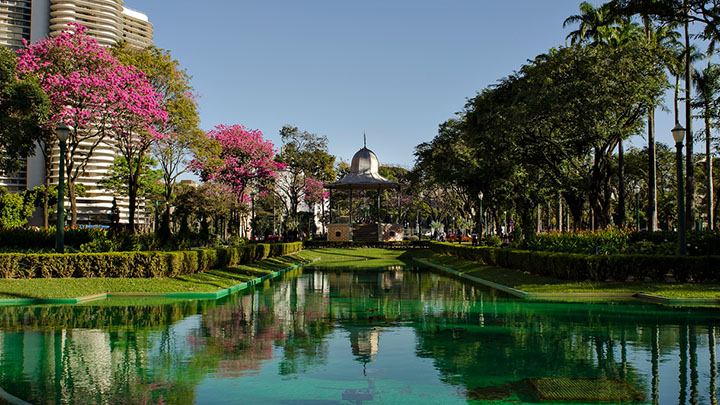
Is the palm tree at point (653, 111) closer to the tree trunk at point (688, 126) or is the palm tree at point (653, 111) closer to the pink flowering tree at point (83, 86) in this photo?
the tree trunk at point (688, 126)

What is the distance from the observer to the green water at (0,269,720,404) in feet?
25.5

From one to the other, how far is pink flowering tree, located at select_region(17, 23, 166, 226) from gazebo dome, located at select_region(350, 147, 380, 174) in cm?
3814

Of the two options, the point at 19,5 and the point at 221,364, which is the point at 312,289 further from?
the point at 19,5

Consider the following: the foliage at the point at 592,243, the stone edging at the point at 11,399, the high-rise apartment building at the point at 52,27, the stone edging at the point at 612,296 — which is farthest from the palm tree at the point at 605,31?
the high-rise apartment building at the point at 52,27

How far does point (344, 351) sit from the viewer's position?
1052cm

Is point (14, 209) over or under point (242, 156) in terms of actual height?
under

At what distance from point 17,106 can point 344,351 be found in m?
21.8

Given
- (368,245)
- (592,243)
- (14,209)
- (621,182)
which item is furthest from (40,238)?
(368,245)

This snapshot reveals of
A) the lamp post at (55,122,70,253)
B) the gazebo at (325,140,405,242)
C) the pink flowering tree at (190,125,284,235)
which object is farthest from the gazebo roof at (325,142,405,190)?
the lamp post at (55,122,70,253)

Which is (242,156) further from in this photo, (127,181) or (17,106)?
(127,181)

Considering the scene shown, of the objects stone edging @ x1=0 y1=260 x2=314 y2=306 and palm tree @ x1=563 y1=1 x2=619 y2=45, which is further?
palm tree @ x1=563 y1=1 x2=619 y2=45

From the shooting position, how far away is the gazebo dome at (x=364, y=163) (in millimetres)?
67250

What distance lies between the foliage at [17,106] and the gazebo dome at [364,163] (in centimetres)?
4245

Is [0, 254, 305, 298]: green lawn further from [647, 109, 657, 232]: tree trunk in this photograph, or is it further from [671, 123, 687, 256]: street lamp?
[647, 109, 657, 232]: tree trunk
